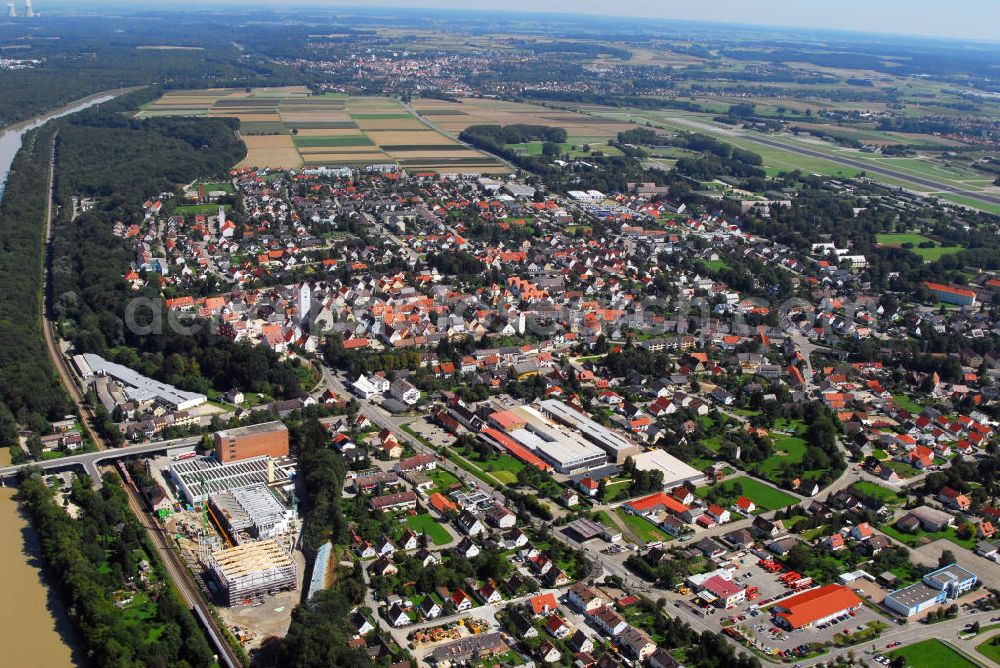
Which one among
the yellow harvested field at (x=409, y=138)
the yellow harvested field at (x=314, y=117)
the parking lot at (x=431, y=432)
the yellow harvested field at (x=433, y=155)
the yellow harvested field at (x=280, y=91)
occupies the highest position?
the yellow harvested field at (x=280, y=91)

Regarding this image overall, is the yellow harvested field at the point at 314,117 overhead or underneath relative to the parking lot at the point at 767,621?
overhead

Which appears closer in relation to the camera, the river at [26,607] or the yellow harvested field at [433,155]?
the river at [26,607]

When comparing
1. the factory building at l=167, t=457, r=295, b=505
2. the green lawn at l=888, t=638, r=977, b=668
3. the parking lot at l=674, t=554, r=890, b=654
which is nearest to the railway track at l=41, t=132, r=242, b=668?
the factory building at l=167, t=457, r=295, b=505

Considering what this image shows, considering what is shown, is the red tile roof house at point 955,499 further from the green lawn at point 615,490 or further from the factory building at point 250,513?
the factory building at point 250,513

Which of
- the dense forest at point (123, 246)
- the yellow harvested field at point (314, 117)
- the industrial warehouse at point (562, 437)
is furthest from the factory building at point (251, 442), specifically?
the yellow harvested field at point (314, 117)

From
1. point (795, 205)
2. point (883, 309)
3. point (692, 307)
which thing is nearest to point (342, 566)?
point (692, 307)

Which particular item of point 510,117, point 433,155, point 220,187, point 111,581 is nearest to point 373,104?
point 510,117
